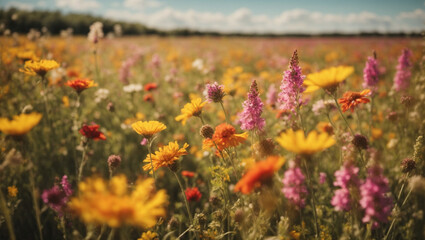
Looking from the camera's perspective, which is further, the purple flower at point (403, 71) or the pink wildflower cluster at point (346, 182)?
the purple flower at point (403, 71)

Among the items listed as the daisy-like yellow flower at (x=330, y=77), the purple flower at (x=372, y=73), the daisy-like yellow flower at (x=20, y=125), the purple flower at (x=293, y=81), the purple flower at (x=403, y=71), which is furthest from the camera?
the purple flower at (x=403, y=71)

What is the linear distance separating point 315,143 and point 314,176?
175cm

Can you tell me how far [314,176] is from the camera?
2590 millimetres

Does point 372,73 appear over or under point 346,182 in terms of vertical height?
over

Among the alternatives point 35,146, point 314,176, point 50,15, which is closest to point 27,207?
point 35,146

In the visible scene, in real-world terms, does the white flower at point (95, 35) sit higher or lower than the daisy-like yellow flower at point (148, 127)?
higher

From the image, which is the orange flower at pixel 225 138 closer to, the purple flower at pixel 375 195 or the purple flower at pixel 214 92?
the purple flower at pixel 214 92

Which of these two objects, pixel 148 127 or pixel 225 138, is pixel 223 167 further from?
pixel 148 127

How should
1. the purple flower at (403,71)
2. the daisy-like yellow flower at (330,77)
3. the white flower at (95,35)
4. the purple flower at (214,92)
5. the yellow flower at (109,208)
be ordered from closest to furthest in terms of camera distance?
the yellow flower at (109,208)
the daisy-like yellow flower at (330,77)
the purple flower at (214,92)
the purple flower at (403,71)
the white flower at (95,35)

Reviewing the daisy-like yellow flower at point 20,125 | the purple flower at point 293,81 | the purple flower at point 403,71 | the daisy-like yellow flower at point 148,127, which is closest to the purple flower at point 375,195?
the purple flower at point 293,81

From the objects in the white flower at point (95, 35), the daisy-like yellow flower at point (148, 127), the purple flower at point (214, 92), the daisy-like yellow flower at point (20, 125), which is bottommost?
the daisy-like yellow flower at point (148, 127)

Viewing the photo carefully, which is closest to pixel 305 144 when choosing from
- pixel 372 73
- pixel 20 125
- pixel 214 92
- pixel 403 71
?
pixel 214 92

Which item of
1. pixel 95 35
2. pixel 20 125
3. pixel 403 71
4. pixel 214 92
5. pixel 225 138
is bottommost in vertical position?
pixel 225 138

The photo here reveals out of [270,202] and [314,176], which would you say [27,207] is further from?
[314,176]
